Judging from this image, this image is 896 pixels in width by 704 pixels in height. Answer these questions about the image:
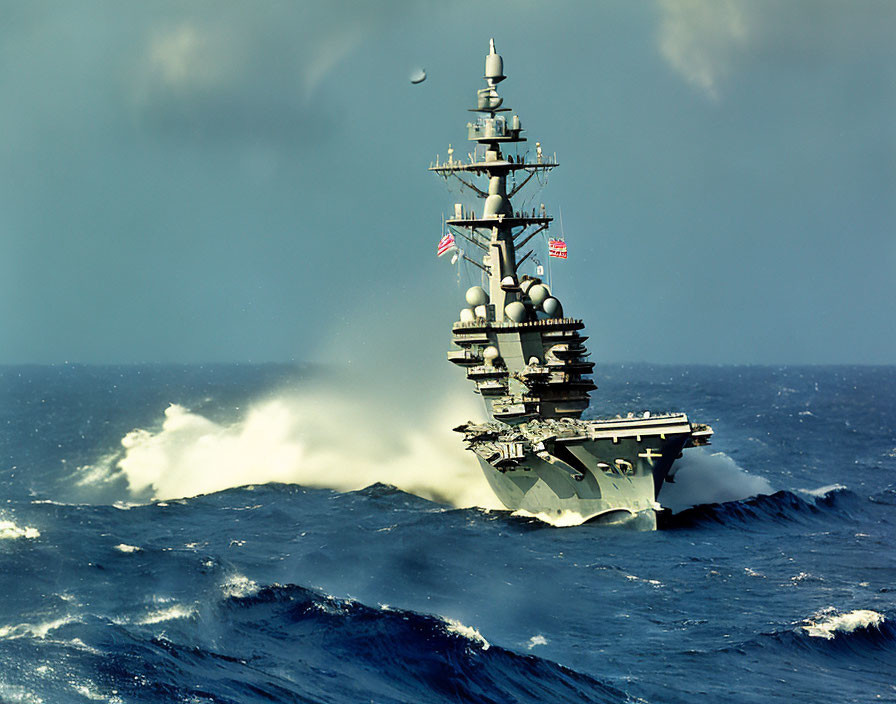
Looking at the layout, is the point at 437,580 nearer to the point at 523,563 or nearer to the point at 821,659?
the point at 523,563

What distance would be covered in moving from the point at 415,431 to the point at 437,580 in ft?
76.3

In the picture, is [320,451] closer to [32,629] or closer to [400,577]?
[400,577]

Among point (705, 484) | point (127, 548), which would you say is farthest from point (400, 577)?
point (705, 484)

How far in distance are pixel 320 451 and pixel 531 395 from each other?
51.6ft

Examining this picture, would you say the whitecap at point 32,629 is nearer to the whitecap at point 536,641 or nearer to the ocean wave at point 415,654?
the ocean wave at point 415,654

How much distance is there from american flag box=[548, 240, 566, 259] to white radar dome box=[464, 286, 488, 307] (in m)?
3.42

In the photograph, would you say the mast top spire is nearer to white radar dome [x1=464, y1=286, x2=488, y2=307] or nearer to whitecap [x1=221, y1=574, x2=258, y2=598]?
white radar dome [x1=464, y1=286, x2=488, y2=307]

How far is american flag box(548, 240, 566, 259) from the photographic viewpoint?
1801 inches

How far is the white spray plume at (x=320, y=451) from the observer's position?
167 feet

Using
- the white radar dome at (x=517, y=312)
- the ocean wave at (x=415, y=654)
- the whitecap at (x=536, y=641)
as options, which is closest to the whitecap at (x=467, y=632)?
the ocean wave at (x=415, y=654)

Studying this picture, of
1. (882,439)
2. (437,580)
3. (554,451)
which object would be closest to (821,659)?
(437,580)

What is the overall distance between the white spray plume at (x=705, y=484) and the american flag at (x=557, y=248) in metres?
11.1

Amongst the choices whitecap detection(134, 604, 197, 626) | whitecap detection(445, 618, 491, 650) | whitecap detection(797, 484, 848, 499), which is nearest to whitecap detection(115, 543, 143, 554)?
whitecap detection(134, 604, 197, 626)

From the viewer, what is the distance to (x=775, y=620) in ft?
94.3
